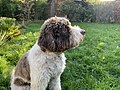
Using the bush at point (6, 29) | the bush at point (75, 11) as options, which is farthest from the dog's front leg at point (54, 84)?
the bush at point (75, 11)

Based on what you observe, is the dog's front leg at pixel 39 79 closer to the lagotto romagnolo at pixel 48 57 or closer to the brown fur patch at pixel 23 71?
the lagotto romagnolo at pixel 48 57

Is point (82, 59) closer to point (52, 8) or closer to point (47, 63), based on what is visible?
point (47, 63)

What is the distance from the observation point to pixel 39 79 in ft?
13.4

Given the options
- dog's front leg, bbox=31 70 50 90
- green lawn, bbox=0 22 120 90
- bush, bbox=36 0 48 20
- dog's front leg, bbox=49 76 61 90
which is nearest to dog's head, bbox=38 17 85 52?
dog's front leg, bbox=31 70 50 90

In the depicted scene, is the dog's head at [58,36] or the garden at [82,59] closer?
the dog's head at [58,36]

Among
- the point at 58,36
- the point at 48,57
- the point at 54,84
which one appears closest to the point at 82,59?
the point at 54,84

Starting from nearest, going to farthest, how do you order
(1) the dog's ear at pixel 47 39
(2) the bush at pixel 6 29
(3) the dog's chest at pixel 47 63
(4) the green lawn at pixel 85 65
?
(1) the dog's ear at pixel 47 39
(3) the dog's chest at pixel 47 63
(4) the green lawn at pixel 85 65
(2) the bush at pixel 6 29

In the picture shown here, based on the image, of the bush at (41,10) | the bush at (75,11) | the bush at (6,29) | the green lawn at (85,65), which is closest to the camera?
the green lawn at (85,65)

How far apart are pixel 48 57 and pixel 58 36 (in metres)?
0.38

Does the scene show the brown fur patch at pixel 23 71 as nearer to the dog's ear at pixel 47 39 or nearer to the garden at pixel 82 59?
the dog's ear at pixel 47 39

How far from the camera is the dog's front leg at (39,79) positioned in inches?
161

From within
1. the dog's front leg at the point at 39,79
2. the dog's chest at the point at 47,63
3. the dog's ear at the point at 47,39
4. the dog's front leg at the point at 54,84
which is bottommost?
the dog's front leg at the point at 54,84

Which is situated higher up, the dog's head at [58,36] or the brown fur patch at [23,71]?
the dog's head at [58,36]

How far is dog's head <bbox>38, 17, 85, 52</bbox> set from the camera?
3.80m
